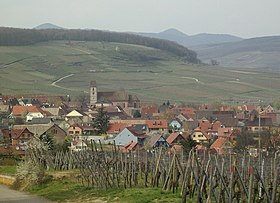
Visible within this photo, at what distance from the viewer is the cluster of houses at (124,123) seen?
61.9m

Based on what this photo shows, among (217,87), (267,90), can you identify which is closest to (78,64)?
(217,87)

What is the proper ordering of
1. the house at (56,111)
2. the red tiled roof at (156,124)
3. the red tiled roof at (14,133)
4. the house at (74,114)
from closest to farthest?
the red tiled roof at (14,133) → the red tiled roof at (156,124) → the house at (74,114) → the house at (56,111)

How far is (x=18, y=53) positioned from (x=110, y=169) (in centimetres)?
16571

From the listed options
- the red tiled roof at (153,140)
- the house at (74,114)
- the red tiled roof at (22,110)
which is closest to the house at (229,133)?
the red tiled roof at (153,140)

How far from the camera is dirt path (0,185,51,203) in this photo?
1159 inches

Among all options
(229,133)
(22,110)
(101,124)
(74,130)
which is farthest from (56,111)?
(229,133)

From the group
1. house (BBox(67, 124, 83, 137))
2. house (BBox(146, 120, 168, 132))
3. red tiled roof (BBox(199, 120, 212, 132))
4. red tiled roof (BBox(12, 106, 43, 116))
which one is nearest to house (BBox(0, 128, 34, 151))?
house (BBox(67, 124, 83, 137))

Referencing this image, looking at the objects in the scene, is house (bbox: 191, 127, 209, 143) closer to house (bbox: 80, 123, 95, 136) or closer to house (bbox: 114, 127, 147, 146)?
house (bbox: 114, 127, 147, 146)

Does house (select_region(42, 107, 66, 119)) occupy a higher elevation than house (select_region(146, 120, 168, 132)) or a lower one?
lower

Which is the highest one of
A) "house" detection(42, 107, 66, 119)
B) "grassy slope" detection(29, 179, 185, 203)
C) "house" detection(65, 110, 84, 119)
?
"grassy slope" detection(29, 179, 185, 203)

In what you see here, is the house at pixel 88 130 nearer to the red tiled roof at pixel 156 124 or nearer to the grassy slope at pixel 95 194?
the red tiled roof at pixel 156 124

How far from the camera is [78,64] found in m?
188

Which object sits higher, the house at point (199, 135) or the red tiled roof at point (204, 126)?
the house at point (199, 135)

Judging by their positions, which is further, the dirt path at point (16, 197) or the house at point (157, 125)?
the house at point (157, 125)
